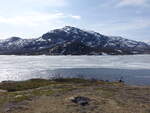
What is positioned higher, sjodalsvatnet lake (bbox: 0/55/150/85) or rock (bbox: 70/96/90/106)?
rock (bbox: 70/96/90/106)

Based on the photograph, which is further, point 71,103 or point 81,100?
point 81,100

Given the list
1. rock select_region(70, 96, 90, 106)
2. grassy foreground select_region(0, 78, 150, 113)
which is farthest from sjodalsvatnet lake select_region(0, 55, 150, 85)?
rock select_region(70, 96, 90, 106)

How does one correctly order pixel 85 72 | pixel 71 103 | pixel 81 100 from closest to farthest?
pixel 71 103 → pixel 81 100 → pixel 85 72

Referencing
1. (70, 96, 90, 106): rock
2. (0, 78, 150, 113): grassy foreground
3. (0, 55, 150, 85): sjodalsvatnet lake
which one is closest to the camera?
(0, 78, 150, 113): grassy foreground

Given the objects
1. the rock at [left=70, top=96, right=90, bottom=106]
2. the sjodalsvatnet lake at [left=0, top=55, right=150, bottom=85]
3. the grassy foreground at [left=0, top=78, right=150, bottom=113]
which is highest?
the rock at [left=70, top=96, right=90, bottom=106]

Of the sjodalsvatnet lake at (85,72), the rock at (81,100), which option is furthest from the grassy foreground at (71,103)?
the sjodalsvatnet lake at (85,72)

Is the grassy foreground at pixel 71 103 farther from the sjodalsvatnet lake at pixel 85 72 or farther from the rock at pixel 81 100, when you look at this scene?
the sjodalsvatnet lake at pixel 85 72

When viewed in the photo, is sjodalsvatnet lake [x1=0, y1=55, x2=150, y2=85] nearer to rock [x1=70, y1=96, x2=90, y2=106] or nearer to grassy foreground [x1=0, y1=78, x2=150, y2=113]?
grassy foreground [x1=0, y1=78, x2=150, y2=113]

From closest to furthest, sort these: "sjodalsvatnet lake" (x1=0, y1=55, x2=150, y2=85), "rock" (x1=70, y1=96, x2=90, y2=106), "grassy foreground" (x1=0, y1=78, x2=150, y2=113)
Result: "grassy foreground" (x1=0, y1=78, x2=150, y2=113)
"rock" (x1=70, y1=96, x2=90, y2=106)
"sjodalsvatnet lake" (x1=0, y1=55, x2=150, y2=85)

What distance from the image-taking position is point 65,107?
69.8ft

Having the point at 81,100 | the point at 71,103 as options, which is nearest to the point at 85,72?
the point at 81,100

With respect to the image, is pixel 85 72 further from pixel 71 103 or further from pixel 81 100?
pixel 71 103

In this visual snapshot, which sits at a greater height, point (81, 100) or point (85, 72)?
point (81, 100)

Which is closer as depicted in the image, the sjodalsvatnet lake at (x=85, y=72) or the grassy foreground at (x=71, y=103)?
the grassy foreground at (x=71, y=103)
